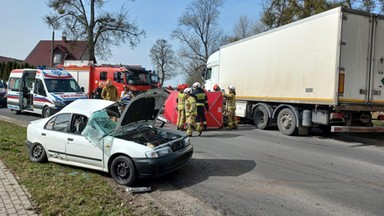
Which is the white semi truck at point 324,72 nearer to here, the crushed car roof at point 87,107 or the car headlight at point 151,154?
the car headlight at point 151,154

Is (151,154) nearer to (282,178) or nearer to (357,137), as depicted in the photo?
(282,178)

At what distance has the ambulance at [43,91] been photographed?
14.1 metres

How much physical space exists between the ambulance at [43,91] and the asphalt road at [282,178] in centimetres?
695

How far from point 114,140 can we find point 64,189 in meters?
1.10

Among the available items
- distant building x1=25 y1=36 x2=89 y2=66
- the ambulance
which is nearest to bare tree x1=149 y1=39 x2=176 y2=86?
distant building x1=25 y1=36 x2=89 y2=66

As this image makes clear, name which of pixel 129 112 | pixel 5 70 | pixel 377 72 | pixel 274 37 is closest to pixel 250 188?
pixel 129 112

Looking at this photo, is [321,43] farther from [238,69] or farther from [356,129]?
[238,69]

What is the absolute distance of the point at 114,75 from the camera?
21453 mm

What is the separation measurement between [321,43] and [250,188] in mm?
5873

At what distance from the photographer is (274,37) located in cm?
1174

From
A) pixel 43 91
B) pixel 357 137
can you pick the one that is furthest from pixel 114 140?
pixel 43 91

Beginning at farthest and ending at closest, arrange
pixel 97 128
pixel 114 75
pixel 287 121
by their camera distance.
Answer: pixel 114 75, pixel 287 121, pixel 97 128

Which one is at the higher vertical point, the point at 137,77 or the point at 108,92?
the point at 137,77

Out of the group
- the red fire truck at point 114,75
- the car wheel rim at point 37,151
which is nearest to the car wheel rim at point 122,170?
the car wheel rim at point 37,151
